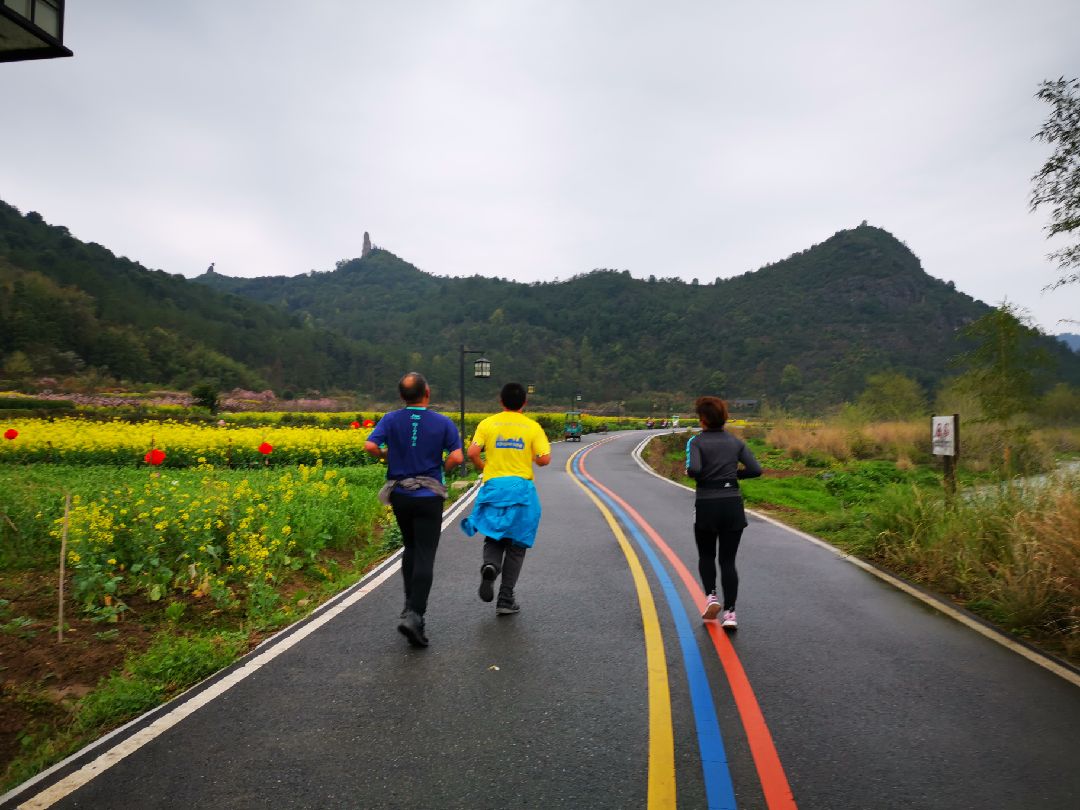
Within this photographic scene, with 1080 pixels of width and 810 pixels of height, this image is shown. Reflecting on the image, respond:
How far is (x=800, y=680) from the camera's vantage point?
13.8 ft

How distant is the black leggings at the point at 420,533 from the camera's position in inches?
188

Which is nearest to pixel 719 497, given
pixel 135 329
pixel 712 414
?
pixel 712 414

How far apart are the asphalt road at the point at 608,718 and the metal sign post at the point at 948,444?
111 inches

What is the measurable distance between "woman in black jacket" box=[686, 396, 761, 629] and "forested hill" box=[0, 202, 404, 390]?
196 feet

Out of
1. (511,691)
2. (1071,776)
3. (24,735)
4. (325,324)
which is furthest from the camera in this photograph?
(325,324)

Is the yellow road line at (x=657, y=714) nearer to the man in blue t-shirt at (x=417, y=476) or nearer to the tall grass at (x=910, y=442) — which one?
the man in blue t-shirt at (x=417, y=476)

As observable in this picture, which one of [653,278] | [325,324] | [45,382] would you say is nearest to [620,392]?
[653,278]

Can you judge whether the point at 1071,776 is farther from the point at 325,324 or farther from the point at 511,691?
the point at 325,324

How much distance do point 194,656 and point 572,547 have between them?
522 centimetres

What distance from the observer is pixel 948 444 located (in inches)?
325

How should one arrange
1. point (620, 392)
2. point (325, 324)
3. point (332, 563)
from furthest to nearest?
point (325, 324), point (620, 392), point (332, 563)

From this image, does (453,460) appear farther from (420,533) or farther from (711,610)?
(711,610)

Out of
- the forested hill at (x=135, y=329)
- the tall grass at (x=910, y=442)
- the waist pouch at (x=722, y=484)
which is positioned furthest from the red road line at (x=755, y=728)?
the forested hill at (x=135, y=329)

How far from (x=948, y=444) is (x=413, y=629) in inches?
298
